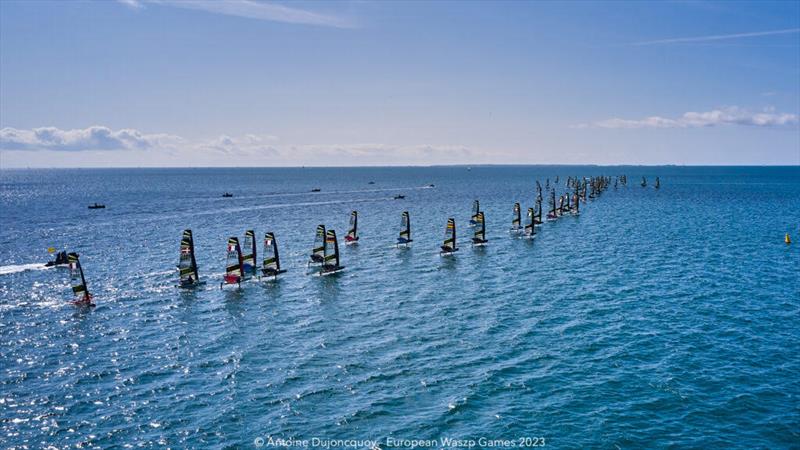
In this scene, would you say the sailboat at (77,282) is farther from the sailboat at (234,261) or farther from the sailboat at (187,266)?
the sailboat at (234,261)

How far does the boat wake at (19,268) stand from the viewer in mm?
60278

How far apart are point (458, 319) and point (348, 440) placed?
1824 centimetres

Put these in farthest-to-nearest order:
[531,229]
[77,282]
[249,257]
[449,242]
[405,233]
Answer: [531,229] → [405,233] → [449,242] → [249,257] → [77,282]

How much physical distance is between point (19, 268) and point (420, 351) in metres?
51.8

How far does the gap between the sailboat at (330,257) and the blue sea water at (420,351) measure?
137 centimetres

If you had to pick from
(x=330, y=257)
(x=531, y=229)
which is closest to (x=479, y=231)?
(x=531, y=229)

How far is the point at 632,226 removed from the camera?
93.7 m

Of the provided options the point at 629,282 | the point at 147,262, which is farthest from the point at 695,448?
the point at 147,262

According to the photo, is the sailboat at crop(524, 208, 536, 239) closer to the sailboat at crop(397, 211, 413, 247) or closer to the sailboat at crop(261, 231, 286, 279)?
the sailboat at crop(397, 211, 413, 247)

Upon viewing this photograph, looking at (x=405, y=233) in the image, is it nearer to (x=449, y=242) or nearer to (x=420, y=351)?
(x=449, y=242)

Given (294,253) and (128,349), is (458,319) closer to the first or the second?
(128,349)

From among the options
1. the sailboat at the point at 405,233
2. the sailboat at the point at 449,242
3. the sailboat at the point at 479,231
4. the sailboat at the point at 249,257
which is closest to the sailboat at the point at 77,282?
the sailboat at the point at 249,257

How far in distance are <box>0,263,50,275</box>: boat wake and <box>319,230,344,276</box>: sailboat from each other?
102 feet

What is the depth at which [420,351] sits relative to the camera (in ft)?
111
